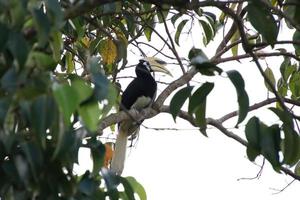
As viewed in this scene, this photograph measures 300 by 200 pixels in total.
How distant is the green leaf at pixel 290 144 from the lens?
144 centimetres

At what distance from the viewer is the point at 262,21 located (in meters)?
1.44

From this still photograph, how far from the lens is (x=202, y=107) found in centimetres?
144

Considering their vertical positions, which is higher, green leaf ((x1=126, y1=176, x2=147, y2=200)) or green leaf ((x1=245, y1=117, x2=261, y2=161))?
green leaf ((x1=245, y1=117, x2=261, y2=161))

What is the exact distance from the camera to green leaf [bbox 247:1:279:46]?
1.43 metres

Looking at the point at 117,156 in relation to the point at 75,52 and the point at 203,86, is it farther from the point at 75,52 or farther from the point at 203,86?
the point at 203,86

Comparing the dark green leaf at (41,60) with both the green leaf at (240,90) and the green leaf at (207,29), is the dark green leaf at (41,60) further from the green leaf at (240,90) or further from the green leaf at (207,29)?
the green leaf at (207,29)

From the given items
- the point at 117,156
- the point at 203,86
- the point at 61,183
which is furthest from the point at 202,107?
the point at 117,156

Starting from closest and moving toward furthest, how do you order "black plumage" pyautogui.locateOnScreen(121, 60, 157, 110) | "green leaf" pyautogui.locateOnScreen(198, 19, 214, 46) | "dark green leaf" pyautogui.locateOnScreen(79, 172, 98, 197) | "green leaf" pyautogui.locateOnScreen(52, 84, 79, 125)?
"green leaf" pyautogui.locateOnScreen(52, 84, 79, 125)
"dark green leaf" pyautogui.locateOnScreen(79, 172, 98, 197)
"green leaf" pyautogui.locateOnScreen(198, 19, 214, 46)
"black plumage" pyautogui.locateOnScreen(121, 60, 157, 110)

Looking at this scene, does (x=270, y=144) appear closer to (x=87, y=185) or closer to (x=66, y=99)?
(x=87, y=185)

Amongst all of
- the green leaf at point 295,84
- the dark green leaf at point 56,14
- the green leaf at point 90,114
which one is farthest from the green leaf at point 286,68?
the green leaf at point 90,114

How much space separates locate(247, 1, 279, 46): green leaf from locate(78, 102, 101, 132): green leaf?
50cm

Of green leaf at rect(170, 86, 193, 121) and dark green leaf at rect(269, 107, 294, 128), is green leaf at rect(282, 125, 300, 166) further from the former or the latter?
green leaf at rect(170, 86, 193, 121)

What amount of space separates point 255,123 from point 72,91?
0.52 m

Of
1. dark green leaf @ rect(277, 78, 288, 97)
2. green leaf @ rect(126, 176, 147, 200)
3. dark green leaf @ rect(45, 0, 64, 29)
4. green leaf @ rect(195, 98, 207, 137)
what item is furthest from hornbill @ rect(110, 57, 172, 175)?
dark green leaf @ rect(45, 0, 64, 29)
